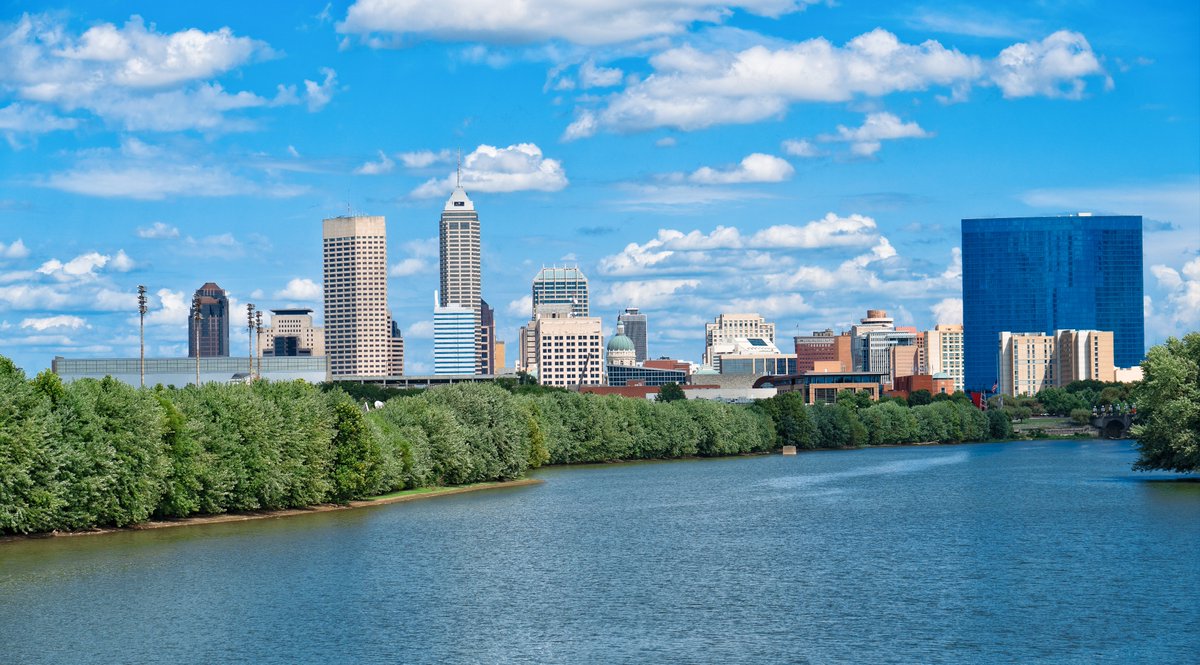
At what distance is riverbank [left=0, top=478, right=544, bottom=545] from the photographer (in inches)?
3183

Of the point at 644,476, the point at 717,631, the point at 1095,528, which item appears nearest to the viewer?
the point at 717,631

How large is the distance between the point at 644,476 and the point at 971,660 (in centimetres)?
9851

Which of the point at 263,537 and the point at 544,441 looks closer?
the point at 263,537

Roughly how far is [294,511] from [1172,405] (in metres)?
60.5

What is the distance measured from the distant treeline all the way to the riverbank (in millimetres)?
572

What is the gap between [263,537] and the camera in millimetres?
82125

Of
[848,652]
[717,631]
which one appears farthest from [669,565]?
[848,652]

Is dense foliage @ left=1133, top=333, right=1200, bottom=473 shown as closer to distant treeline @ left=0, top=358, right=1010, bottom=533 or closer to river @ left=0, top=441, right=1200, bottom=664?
river @ left=0, top=441, right=1200, bottom=664

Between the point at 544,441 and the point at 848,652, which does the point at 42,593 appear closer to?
the point at 848,652

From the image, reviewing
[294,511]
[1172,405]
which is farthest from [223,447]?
[1172,405]

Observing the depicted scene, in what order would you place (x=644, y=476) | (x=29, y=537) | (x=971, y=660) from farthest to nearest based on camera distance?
(x=644, y=476) < (x=29, y=537) < (x=971, y=660)

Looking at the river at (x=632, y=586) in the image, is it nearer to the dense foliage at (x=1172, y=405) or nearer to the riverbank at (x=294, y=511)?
the riverbank at (x=294, y=511)

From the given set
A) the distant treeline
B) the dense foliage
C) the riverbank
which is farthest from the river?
the dense foliage

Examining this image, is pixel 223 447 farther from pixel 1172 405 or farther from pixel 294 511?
pixel 1172 405
